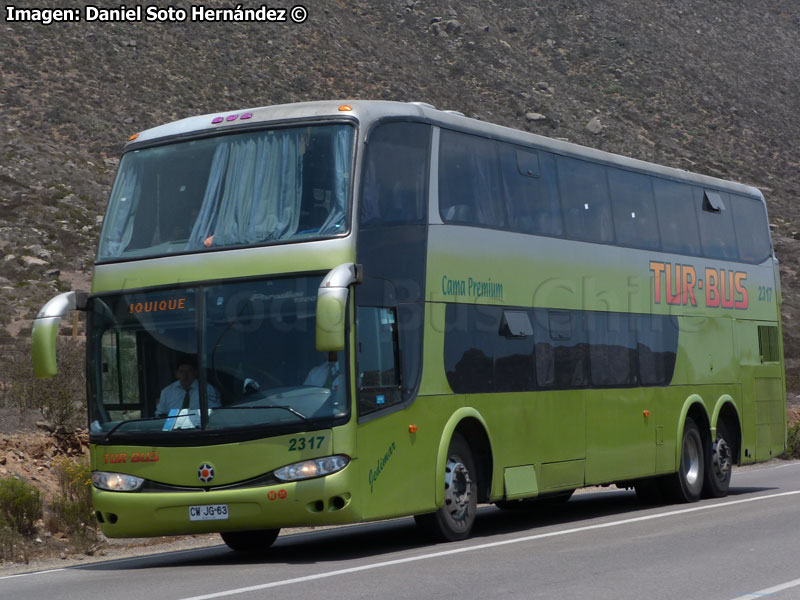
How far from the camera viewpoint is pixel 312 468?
37.4ft

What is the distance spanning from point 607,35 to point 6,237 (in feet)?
119

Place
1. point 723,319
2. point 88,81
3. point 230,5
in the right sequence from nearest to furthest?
point 723,319, point 88,81, point 230,5

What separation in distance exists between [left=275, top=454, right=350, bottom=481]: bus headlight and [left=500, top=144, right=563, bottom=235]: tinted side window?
3.97m

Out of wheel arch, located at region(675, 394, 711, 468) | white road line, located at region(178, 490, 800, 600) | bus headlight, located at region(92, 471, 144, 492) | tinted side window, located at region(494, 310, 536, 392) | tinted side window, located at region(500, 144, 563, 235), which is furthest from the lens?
wheel arch, located at region(675, 394, 711, 468)

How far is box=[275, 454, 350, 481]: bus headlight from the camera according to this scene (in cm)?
1138

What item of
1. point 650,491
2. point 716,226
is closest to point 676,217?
point 716,226

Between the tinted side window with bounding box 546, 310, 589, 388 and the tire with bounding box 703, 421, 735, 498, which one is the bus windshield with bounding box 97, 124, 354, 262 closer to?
the tinted side window with bounding box 546, 310, 589, 388

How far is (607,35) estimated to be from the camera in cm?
6619

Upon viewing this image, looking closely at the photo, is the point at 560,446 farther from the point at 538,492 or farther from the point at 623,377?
the point at 623,377

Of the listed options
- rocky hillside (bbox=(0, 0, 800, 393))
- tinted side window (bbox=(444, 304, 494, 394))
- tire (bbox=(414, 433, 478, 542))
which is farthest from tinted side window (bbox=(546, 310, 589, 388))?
rocky hillside (bbox=(0, 0, 800, 393))

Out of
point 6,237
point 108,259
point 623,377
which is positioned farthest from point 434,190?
point 6,237

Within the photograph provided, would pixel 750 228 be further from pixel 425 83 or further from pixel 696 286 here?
pixel 425 83

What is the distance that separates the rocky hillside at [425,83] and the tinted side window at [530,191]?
22639 mm

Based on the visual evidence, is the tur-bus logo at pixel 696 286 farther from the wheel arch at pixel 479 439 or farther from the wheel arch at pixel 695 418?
the wheel arch at pixel 479 439
